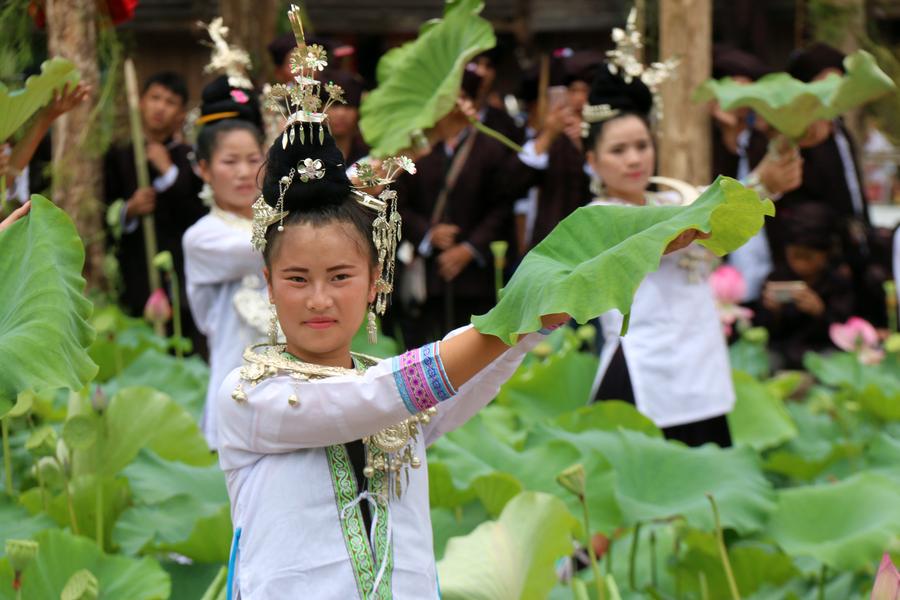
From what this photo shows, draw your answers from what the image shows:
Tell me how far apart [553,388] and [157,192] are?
2392 mm

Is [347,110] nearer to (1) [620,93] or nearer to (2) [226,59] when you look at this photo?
(2) [226,59]

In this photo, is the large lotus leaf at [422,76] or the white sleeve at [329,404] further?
the large lotus leaf at [422,76]

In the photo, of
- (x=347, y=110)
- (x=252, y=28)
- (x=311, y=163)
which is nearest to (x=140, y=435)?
(x=311, y=163)

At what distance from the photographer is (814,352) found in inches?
206

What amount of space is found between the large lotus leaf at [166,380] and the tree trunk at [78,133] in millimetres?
800

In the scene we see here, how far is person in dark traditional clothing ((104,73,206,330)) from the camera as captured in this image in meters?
5.86

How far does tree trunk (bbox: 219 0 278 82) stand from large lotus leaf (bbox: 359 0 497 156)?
2739 mm

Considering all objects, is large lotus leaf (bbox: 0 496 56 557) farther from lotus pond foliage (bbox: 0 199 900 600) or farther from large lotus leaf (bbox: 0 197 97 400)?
large lotus leaf (bbox: 0 197 97 400)

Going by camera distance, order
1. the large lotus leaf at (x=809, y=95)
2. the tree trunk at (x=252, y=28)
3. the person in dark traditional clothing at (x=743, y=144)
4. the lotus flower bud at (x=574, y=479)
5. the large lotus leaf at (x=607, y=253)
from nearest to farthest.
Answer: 1. the large lotus leaf at (x=607, y=253)
2. the lotus flower bud at (x=574, y=479)
3. the large lotus leaf at (x=809, y=95)
4. the person in dark traditional clothing at (x=743, y=144)
5. the tree trunk at (x=252, y=28)

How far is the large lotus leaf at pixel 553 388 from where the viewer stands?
4.09 metres

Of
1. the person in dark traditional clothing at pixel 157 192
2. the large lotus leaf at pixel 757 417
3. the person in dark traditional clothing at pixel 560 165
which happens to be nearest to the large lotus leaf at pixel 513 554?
the large lotus leaf at pixel 757 417

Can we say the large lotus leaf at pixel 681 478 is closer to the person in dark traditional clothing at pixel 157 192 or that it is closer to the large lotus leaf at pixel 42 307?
the large lotus leaf at pixel 42 307

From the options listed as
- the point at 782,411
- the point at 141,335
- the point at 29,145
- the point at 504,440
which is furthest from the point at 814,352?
the point at 29,145

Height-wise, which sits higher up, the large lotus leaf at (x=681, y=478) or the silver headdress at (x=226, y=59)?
the silver headdress at (x=226, y=59)
